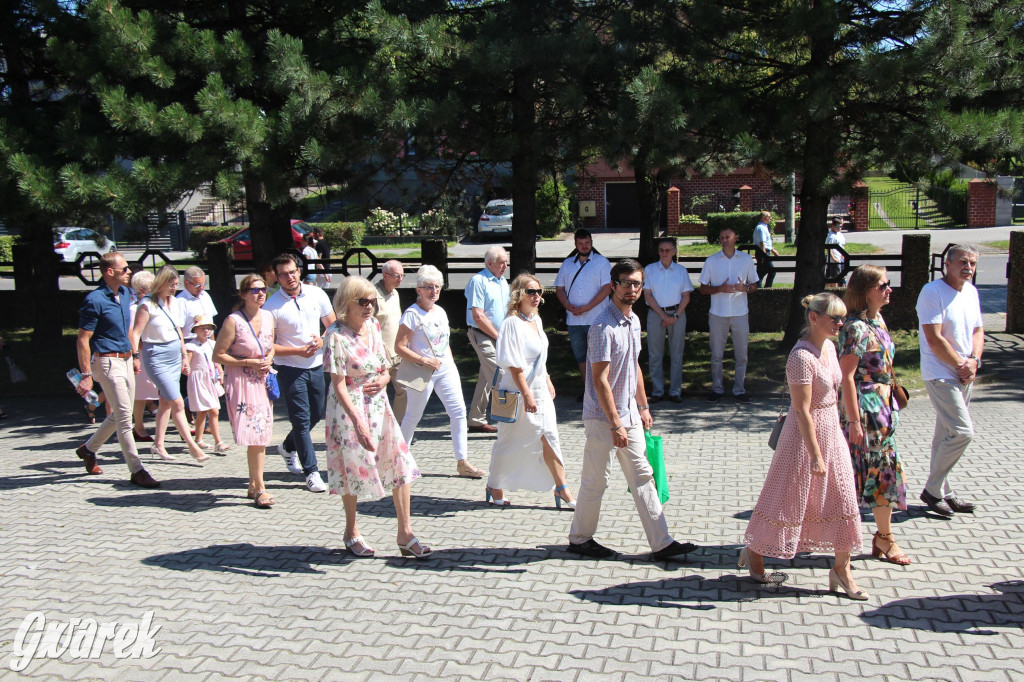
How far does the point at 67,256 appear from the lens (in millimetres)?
32125

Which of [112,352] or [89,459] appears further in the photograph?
[89,459]

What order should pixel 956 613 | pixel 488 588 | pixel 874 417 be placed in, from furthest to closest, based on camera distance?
pixel 874 417
pixel 488 588
pixel 956 613

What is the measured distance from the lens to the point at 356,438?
17.8ft

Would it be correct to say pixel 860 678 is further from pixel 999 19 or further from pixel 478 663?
pixel 999 19

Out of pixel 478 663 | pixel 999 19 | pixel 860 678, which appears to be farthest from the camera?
pixel 999 19

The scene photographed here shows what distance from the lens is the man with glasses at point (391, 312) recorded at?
24.6 ft

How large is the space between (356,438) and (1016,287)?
10.5 meters

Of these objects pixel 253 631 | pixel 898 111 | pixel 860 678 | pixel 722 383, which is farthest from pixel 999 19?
pixel 253 631

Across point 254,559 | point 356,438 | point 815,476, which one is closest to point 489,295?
point 356,438

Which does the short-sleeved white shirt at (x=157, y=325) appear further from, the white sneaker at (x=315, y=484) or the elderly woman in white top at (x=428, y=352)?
the elderly woman in white top at (x=428, y=352)

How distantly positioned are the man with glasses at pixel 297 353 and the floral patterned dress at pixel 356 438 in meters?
1.43

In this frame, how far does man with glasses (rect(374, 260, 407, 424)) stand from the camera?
7.50m

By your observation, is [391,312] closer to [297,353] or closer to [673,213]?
[297,353]

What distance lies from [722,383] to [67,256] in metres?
28.8
